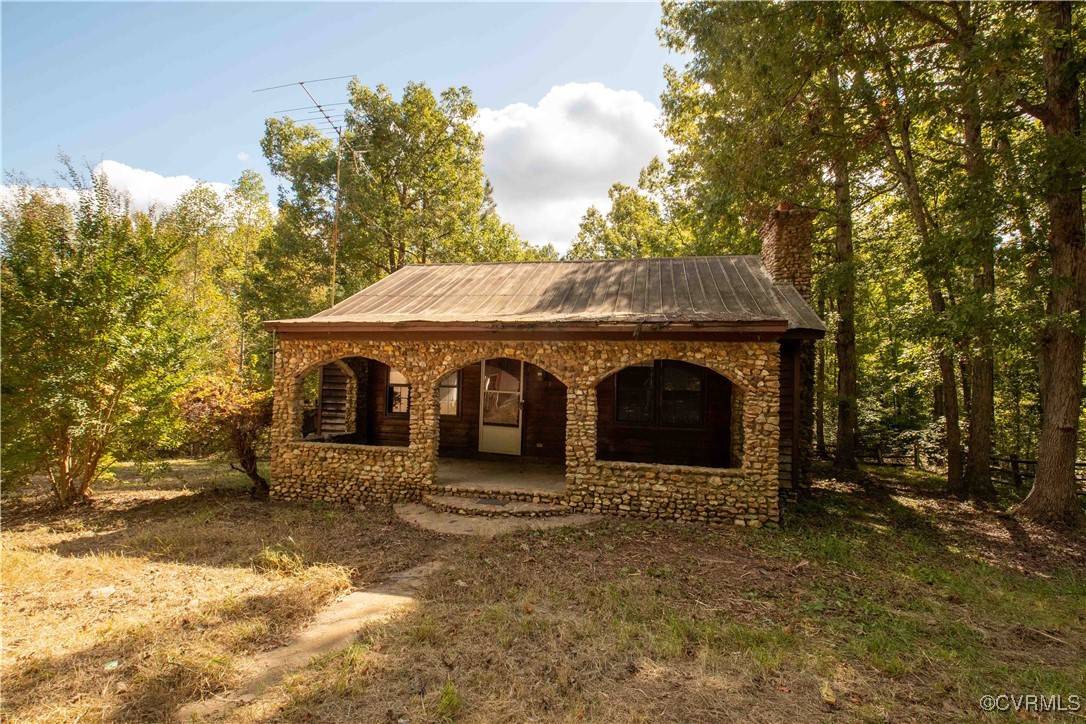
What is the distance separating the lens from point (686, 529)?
716 centimetres

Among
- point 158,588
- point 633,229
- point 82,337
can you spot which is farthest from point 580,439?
point 633,229

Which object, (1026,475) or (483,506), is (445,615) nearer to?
(483,506)

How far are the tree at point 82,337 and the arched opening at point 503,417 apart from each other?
212 inches

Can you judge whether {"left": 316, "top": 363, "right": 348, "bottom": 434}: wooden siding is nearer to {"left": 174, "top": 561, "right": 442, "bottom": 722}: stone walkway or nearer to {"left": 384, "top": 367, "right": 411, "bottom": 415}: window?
{"left": 384, "top": 367, "right": 411, "bottom": 415}: window

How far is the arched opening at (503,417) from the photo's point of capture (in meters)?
10.8

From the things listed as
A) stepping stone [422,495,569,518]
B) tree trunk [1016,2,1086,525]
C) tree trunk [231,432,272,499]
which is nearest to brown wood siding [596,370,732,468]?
stepping stone [422,495,569,518]

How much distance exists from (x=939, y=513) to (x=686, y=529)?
5.52 metres

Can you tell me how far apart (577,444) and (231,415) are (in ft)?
20.6

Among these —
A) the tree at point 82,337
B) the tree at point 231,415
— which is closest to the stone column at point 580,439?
the tree at point 231,415

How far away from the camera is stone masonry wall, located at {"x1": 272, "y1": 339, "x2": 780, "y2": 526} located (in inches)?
286

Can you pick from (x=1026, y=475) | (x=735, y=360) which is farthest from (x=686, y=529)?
(x=1026, y=475)

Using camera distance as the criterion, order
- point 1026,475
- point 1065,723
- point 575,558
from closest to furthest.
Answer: point 1065,723 < point 575,558 < point 1026,475

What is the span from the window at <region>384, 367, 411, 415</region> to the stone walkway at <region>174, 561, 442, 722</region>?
6370mm

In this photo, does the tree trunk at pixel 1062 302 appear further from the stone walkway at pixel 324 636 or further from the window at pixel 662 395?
the stone walkway at pixel 324 636
